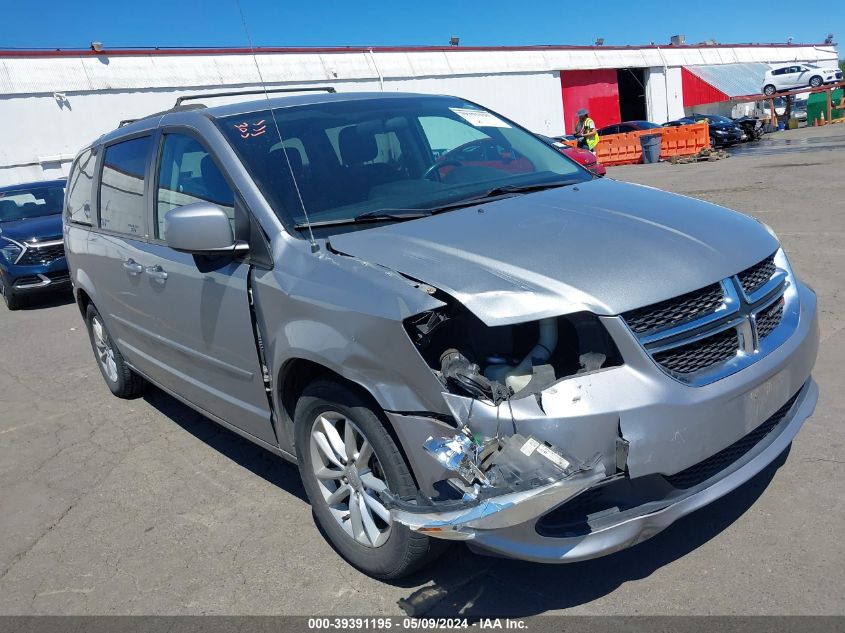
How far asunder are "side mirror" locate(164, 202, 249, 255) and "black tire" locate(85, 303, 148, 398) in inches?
99.2

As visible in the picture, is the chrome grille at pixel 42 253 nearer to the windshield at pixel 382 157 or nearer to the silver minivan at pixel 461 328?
the silver minivan at pixel 461 328

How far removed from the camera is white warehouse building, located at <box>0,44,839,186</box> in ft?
71.9

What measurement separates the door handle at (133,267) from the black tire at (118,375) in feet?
3.95

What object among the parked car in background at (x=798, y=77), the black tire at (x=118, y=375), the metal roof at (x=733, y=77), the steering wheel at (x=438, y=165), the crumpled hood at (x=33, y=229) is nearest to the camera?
the steering wheel at (x=438, y=165)

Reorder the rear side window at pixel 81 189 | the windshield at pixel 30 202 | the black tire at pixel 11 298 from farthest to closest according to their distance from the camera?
1. the windshield at pixel 30 202
2. the black tire at pixel 11 298
3. the rear side window at pixel 81 189

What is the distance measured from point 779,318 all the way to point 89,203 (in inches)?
175

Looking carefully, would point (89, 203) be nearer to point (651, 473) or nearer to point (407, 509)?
point (407, 509)

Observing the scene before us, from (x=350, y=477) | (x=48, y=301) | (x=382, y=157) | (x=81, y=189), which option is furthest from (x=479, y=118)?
(x=48, y=301)

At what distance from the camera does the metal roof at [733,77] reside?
4456 cm

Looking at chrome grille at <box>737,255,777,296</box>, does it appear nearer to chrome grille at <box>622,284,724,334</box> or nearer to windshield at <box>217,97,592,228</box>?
chrome grille at <box>622,284,724,334</box>

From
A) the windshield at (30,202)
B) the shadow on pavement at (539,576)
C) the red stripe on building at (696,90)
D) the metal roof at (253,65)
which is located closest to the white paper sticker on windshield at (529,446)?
the shadow on pavement at (539,576)

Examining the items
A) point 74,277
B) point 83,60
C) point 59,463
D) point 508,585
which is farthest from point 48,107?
point 508,585

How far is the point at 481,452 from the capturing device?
235 centimetres

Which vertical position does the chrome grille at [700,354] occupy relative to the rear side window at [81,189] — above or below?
below
